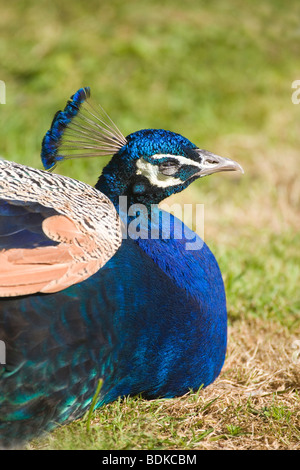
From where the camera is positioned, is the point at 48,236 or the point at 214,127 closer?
the point at 48,236

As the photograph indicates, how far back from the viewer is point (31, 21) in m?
6.01

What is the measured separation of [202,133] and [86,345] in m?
3.46

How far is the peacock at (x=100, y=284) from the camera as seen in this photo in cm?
164

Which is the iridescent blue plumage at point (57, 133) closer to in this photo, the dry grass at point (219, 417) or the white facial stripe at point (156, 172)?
the white facial stripe at point (156, 172)

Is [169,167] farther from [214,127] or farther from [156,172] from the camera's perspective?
[214,127]

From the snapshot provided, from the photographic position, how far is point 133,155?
206 centimetres

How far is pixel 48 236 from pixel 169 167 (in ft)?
1.88

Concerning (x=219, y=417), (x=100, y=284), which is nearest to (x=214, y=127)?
(x=219, y=417)

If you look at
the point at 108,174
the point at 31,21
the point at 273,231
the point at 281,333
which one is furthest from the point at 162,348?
the point at 31,21

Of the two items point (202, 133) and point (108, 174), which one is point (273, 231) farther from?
point (108, 174)

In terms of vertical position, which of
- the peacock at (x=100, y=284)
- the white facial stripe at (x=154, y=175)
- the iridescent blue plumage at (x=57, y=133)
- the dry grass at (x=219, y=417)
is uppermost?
the iridescent blue plumage at (x=57, y=133)

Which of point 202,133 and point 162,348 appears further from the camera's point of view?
point 202,133

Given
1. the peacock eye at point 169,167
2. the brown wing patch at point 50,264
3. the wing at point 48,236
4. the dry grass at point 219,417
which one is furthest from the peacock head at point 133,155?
the dry grass at point 219,417

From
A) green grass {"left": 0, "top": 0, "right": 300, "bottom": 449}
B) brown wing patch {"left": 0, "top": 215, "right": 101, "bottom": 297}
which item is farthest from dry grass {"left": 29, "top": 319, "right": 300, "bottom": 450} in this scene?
brown wing patch {"left": 0, "top": 215, "right": 101, "bottom": 297}
